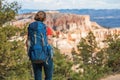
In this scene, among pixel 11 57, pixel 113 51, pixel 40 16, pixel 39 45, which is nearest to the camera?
pixel 39 45

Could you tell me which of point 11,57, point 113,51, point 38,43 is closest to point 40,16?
point 38,43

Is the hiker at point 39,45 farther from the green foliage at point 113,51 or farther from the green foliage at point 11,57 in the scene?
the green foliage at point 113,51

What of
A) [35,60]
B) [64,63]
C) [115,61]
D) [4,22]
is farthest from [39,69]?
[64,63]

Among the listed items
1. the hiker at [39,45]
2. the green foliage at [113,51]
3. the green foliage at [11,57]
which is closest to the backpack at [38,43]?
the hiker at [39,45]

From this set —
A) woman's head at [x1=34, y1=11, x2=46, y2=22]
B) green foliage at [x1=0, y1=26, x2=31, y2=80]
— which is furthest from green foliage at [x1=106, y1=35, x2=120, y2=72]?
woman's head at [x1=34, y1=11, x2=46, y2=22]

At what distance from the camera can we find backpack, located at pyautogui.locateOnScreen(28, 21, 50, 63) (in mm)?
7883

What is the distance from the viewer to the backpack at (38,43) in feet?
25.9

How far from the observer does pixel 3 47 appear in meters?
16.5

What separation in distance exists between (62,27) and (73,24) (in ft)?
12.1

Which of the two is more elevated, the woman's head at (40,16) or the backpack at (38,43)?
the woman's head at (40,16)

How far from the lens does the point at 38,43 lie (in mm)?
7922

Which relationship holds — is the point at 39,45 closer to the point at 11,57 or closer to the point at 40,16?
the point at 40,16

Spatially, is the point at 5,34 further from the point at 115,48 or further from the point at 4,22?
the point at 115,48

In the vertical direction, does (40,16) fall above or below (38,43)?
above
